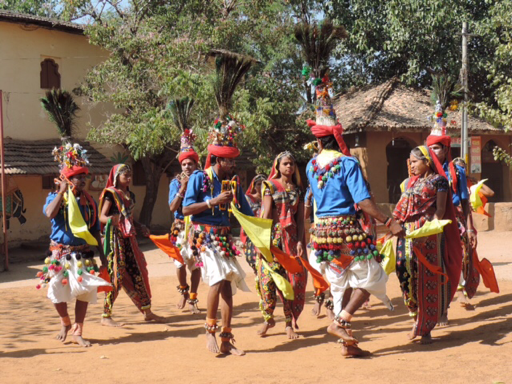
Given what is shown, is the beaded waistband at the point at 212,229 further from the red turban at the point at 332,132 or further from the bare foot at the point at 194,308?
the bare foot at the point at 194,308

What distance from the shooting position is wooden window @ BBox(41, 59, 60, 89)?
18703 millimetres

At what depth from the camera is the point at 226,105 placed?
650 centimetres

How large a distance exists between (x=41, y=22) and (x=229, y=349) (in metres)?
14.6

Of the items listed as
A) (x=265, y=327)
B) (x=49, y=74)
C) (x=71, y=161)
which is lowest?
(x=265, y=327)

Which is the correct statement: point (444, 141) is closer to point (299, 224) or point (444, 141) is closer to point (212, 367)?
point (299, 224)

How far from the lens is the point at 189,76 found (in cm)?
1616

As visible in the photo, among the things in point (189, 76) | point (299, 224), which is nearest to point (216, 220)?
point (299, 224)

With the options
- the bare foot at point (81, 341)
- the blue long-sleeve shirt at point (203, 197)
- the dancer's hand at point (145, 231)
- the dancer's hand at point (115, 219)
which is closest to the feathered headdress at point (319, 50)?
the blue long-sleeve shirt at point (203, 197)

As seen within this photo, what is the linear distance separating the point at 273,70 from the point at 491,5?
8.21 meters

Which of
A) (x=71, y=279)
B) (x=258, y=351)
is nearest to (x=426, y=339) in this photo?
(x=258, y=351)

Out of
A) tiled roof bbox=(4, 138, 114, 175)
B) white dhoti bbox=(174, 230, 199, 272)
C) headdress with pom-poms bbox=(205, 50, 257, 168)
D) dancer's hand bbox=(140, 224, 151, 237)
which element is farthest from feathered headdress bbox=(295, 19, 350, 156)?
tiled roof bbox=(4, 138, 114, 175)

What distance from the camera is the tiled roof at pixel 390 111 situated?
69.7 feet

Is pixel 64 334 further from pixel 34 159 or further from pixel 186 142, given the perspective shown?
pixel 34 159

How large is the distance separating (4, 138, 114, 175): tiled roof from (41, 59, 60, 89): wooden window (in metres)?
1.68
